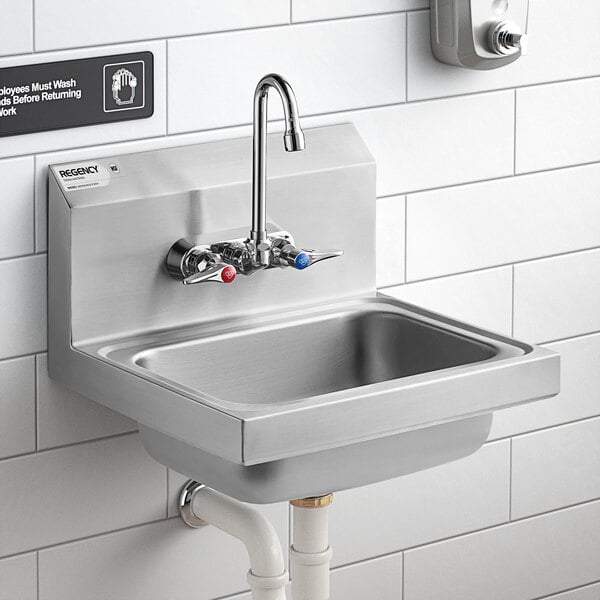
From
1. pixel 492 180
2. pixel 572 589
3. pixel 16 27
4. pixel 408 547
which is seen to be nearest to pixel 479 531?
pixel 408 547

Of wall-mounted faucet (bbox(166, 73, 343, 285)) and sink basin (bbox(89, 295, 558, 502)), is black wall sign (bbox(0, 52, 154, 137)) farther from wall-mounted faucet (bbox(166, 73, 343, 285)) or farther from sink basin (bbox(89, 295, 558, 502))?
sink basin (bbox(89, 295, 558, 502))

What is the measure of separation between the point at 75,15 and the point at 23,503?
2.12 feet

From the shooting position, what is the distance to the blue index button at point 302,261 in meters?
1.77

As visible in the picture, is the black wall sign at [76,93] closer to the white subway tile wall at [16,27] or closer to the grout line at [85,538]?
the white subway tile wall at [16,27]

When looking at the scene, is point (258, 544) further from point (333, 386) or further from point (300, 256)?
point (300, 256)

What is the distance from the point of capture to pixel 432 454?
5.67ft

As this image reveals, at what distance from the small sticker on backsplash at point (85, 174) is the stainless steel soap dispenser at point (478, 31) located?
535 mm

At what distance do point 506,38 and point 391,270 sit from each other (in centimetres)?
38

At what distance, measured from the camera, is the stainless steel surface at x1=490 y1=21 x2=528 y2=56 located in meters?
1.97

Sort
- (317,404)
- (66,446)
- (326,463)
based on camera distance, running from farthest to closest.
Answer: (66,446) → (326,463) → (317,404)

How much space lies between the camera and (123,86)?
5.83 feet

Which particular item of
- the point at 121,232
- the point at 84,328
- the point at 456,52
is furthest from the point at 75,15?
the point at 456,52

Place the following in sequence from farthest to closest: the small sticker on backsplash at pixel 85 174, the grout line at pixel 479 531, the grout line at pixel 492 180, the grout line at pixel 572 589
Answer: the grout line at pixel 572 589
the grout line at pixel 479 531
the grout line at pixel 492 180
the small sticker on backsplash at pixel 85 174

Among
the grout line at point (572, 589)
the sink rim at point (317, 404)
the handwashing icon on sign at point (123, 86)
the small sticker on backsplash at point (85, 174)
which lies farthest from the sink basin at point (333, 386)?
the grout line at point (572, 589)
